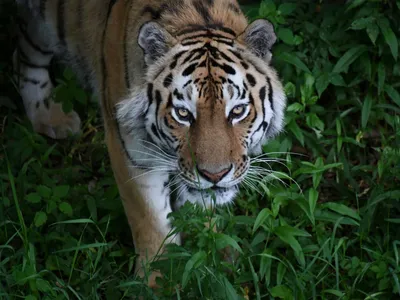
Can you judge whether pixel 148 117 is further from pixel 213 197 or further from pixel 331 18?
pixel 331 18

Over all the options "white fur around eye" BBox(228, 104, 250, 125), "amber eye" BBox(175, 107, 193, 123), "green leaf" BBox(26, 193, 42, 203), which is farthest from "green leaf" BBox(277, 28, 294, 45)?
"green leaf" BBox(26, 193, 42, 203)

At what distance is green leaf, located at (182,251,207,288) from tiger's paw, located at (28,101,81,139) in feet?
5.40

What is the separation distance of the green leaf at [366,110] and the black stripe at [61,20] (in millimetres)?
1344

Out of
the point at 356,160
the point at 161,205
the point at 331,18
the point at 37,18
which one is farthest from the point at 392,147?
the point at 37,18

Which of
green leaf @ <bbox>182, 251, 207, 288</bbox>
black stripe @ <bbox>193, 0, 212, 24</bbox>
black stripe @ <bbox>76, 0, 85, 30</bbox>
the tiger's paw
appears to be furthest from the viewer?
the tiger's paw

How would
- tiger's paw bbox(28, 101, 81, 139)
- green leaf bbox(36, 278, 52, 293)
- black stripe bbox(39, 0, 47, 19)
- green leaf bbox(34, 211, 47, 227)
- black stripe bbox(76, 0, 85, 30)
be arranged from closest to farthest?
green leaf bbox(36, 278, 52, 293) → green leaf bbox(34, 211, 47, 227) → black stripe bbox(76, 0, 85, 30) → black stripe bbox(39, 0, 47, 19) → tiger's paw bbox(28, 101, 81, 139)

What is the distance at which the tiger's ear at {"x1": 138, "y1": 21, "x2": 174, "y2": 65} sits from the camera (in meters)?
3.03

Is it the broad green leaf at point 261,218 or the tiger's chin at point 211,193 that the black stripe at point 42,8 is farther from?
the broad green leaf at point 261,218

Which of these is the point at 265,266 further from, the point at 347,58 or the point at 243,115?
the point at 347,58

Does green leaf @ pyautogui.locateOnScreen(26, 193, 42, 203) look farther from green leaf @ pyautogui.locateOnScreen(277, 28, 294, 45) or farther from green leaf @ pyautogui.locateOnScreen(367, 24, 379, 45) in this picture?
green leaf @ pyautogui.locateOnScreen(367, 24, 379, 45)

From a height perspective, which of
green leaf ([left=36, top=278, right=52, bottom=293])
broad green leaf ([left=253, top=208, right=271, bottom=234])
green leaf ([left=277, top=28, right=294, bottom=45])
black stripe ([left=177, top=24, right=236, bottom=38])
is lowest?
green leaf ([left=36, top=278, right=52, bottom=293])

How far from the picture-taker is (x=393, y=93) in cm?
403

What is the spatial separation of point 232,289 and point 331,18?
165cm

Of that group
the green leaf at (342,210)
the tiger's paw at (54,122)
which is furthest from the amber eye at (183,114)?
the tiger's paw at (54,122)
